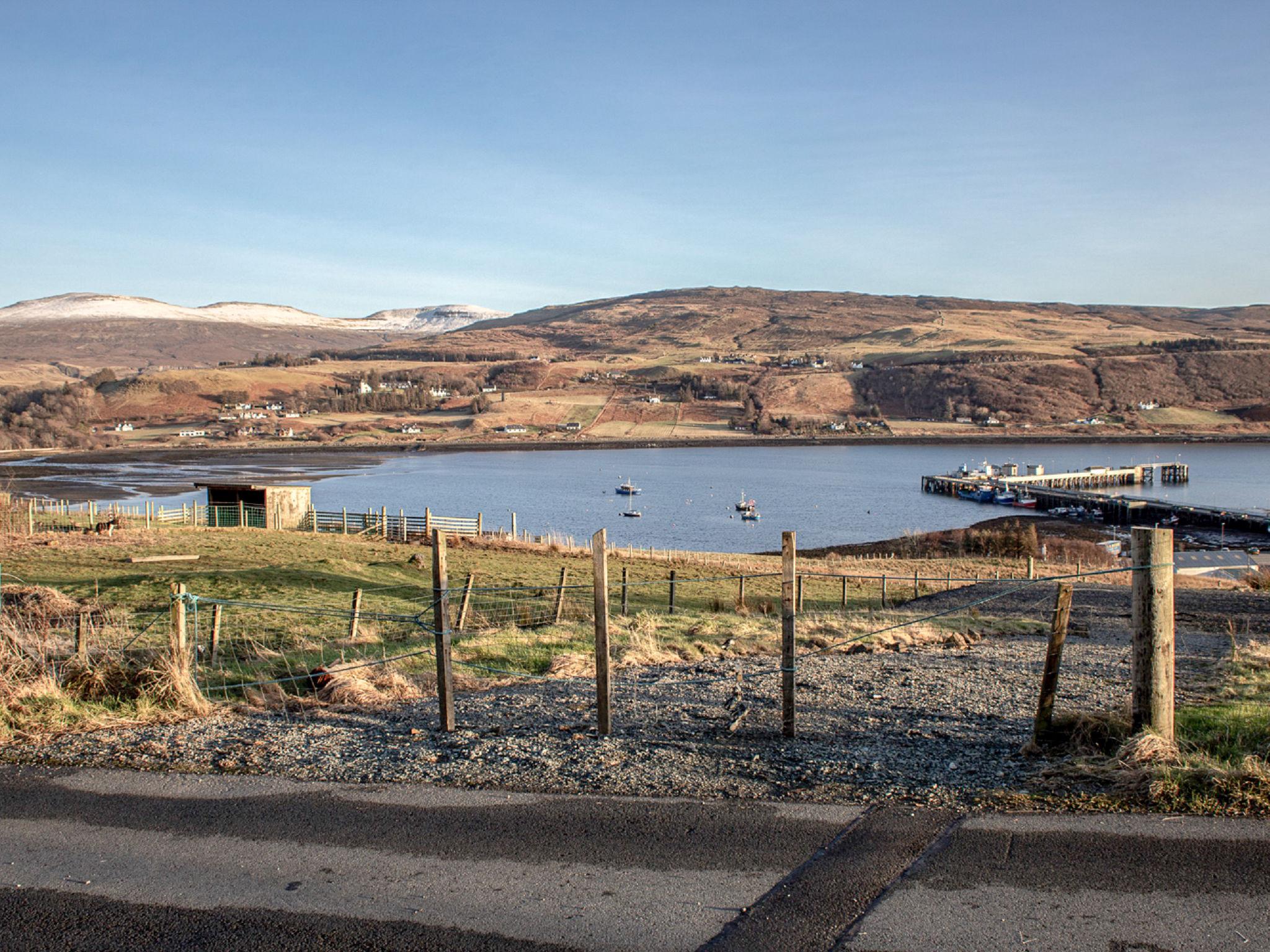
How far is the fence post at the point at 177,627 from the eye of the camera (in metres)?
9.55

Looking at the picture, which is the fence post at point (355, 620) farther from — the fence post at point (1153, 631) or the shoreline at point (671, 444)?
the shoreline at point (671, 444)

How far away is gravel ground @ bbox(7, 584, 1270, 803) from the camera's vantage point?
6.98m

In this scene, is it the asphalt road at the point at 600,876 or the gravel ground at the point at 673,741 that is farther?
the gravel ground at the point at 673,741

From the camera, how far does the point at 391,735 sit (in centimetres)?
835

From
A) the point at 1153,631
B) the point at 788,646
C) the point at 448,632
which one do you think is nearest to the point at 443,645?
the point at 448,632

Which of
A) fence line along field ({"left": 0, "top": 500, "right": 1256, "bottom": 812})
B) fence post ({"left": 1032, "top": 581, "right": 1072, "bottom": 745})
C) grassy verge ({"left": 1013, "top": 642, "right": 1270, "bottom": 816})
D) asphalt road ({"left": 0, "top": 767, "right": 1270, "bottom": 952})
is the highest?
fence post ({"left": 1032, "top": 581, "right": 1072, "bottom": 745})

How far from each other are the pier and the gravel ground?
65399mm

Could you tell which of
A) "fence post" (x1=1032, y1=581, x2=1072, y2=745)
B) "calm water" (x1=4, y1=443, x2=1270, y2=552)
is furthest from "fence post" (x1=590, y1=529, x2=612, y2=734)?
"calm water" (x1=4, y1=443, x2=1270, y2=552)

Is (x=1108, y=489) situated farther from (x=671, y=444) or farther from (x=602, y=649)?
(x=602, y=649)

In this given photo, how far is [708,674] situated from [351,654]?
530 cm

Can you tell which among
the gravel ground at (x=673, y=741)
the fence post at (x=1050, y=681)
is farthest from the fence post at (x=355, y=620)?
the fence post at (x=1050, y=681)

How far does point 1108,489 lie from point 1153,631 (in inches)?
4000

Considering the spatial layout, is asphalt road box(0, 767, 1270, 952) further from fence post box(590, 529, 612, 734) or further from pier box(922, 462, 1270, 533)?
pier box(922, 462, 1270, 533)

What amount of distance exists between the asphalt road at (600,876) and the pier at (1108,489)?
69.6 metres
